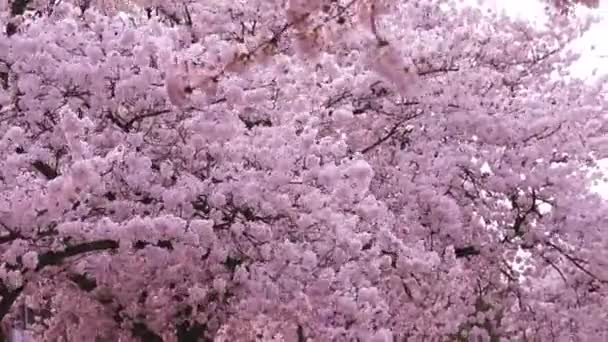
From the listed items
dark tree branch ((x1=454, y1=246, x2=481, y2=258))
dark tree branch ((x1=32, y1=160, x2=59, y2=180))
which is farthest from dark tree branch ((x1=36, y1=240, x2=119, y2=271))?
dark tree branch ((x1=454, y1=246, x2=481, y2=258))

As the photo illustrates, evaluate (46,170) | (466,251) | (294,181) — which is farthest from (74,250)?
(466,251)

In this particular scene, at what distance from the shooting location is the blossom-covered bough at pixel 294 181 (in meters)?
7.25

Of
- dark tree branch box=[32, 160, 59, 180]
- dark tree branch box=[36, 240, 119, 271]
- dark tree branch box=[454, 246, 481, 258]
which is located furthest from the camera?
dark tree branch box=[454, 246, 481, 258]

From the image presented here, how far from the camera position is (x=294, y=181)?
25.1 ft

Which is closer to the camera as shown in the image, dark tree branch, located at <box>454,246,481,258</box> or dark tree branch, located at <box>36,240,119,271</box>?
dark tree branch, located at <box>36,240,119,271</box>

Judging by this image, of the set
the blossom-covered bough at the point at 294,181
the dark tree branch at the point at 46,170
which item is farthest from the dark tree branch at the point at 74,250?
the dark tree branch at the point at 46,170

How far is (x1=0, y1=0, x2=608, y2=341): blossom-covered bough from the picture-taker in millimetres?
7254

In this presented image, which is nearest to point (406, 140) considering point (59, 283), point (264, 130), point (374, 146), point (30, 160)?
point (374, 146)

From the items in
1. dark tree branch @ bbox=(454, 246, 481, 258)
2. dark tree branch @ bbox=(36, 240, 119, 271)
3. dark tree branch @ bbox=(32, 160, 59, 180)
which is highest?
dark tree branch @ bbox=(32, 160, 59, 180)

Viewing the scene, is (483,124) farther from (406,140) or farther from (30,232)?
(30,232)

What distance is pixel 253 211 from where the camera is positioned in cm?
756

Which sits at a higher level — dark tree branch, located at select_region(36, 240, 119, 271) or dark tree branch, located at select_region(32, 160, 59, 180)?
dark tree branch, located at select_region(32, 160, 59, 180)

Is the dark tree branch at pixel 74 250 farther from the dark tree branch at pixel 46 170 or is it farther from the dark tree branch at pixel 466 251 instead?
the dark tree branch at pixel 466 251

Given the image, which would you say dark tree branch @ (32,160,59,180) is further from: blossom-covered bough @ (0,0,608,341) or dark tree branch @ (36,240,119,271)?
dark tree branch @ (36,240,119,271)
